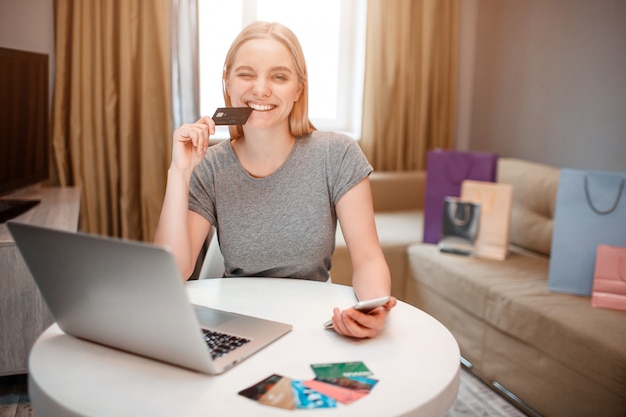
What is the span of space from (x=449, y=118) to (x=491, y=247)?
1468mm

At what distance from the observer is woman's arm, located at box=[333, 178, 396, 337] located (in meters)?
1.34

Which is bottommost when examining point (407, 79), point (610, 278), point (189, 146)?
point (610, 278)

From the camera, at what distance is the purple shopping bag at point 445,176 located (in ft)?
9.34

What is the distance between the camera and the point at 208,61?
3531mm

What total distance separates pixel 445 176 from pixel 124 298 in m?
2.23

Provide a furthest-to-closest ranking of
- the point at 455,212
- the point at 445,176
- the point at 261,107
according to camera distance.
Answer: the point at 445,176 < the point at 455,212 < the point at 261,107

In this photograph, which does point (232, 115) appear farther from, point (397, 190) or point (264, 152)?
point (397, 190)

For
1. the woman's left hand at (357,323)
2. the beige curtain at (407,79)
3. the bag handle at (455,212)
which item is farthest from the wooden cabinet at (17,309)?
the beige curtain at (407,79)

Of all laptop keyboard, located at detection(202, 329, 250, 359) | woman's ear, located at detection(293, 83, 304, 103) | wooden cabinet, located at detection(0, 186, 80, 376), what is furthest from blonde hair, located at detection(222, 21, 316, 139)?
wooden cabinet, located at detection(0, 186, 80, 376)

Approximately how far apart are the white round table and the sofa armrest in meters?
2.25

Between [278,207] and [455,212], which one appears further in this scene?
[455,212]

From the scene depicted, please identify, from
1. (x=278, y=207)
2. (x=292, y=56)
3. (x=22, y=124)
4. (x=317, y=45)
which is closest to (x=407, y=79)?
(x=317, y=45)

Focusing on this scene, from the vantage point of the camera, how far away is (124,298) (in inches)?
34.8

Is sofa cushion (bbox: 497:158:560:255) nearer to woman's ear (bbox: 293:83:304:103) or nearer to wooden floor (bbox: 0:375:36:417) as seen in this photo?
woman's ear (bbox: 293:83:304:103)
